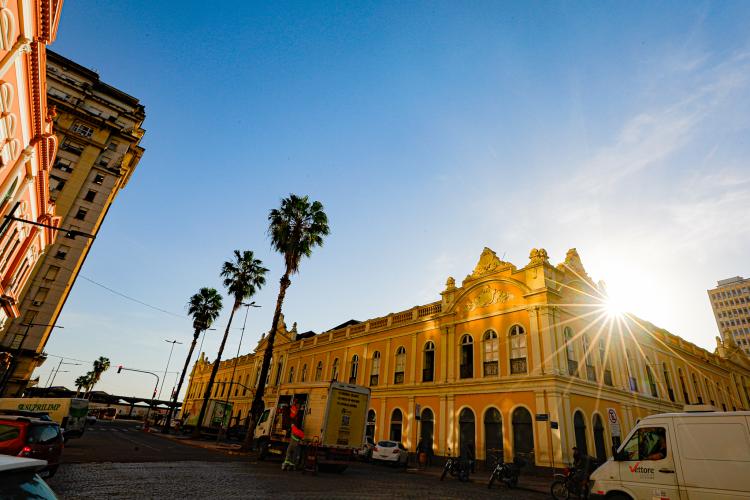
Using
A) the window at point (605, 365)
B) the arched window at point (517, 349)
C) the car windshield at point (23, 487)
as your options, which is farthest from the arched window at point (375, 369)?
the car windshield at point (23, 487)

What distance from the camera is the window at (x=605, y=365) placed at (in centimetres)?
2215

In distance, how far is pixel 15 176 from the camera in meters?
13.8

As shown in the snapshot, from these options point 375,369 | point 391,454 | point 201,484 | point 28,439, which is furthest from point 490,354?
point 28,439

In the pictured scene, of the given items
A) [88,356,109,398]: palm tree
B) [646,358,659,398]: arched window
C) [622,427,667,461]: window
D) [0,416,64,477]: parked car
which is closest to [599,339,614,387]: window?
[646,358,659,398]: arched window

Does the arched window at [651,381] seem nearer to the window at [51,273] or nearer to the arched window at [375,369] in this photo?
the arched window at [375,369]

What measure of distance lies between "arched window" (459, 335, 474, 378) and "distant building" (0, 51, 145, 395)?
120 ft

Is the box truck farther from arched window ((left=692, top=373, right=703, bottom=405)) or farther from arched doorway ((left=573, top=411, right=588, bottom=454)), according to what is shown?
arched window ((left=692, top=373, right=703, bottom=405))

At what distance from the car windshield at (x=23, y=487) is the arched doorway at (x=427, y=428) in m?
23.0

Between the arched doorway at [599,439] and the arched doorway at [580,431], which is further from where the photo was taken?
the arched doorway at [599,439]

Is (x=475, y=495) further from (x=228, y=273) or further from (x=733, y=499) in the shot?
(x=228, y=273)

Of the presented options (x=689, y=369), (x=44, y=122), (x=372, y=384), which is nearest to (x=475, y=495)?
(x=372, y=384)

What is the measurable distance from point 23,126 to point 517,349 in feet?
79.0

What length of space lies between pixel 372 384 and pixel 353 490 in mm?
18810

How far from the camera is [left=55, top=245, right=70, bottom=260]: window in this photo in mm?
37344
